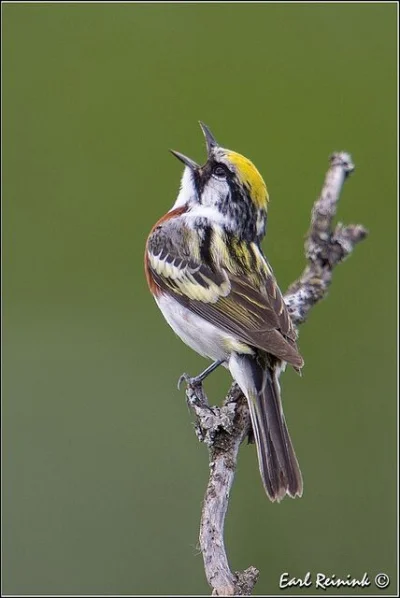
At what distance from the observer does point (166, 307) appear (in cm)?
418

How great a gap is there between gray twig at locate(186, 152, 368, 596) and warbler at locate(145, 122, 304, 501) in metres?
0.15

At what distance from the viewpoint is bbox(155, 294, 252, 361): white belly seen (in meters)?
3.89

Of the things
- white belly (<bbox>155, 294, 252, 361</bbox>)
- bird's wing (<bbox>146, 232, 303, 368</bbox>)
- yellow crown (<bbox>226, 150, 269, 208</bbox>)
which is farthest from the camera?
yellow crown (<bbox>226, 150, 269, 208</bbox>)

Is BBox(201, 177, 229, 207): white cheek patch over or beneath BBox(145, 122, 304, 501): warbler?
over

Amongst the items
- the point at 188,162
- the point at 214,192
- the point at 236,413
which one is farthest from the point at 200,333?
the point at 188,162

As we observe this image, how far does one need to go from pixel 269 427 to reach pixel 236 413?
0.24m

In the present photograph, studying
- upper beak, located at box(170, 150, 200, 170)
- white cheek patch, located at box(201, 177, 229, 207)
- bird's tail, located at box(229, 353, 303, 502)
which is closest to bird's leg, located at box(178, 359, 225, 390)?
bird's tail, located at box(229, 353, 303, 502)

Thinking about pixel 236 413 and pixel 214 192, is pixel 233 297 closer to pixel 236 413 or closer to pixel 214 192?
pixel 236 413

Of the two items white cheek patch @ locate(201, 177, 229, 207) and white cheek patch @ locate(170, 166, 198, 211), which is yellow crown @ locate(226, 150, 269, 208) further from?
white cheek patch @ locate(170, 166, 198, 211)

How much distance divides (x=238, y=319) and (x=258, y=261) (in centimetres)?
43

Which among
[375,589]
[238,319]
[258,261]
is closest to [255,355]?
[238,319]

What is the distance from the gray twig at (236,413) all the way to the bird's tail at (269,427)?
10 centimetres

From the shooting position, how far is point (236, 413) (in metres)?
3.85

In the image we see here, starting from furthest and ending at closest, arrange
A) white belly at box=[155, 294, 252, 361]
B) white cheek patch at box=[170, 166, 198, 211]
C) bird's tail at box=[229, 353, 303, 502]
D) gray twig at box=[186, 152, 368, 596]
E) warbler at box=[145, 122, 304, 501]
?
white cheek patch at box=[170, 166, 198, 211] → white belly at box=[155, 294, 252, 361] → warbler at box=[145, 122, 304, 501] → bird's tail at box=[229, 353, 303, 502] → gray twig at box=[186, 152, 368, 596]
